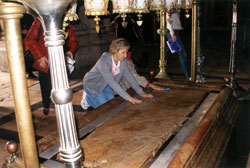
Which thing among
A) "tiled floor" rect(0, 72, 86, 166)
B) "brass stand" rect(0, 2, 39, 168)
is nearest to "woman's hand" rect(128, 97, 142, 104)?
"tiled floor" rect(0, 72, 86, 166)

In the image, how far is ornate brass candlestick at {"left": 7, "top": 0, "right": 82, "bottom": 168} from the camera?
Result: 102cm

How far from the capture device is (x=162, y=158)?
200 centimetres

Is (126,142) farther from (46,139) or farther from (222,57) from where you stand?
(222,57)

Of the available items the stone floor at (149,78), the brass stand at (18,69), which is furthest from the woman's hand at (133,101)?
the brass stand at (18,69)

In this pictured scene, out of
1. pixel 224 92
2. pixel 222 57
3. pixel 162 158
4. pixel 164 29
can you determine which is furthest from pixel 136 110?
pixel 222 57

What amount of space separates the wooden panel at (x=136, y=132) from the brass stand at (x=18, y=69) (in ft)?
2.80

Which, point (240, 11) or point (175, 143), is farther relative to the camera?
point (240, 11)

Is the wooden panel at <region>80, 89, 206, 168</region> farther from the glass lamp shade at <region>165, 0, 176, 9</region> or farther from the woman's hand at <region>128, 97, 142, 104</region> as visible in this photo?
the glass lamp shade at <region>165, 0, 176, 9</region>

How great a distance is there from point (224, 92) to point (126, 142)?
1.77m

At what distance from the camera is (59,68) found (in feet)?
3.41

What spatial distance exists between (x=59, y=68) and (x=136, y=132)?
1431 mm

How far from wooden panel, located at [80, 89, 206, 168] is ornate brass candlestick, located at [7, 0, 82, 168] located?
746 millimetres

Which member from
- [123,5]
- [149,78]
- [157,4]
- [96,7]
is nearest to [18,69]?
[96,7]

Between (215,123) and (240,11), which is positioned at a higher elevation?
(240,11)
